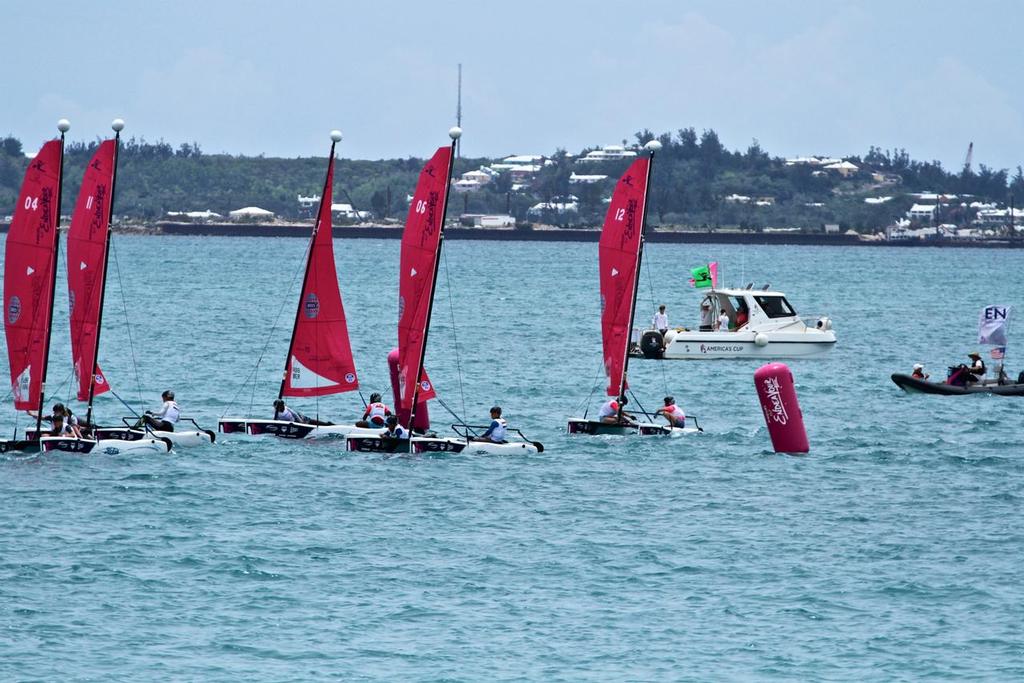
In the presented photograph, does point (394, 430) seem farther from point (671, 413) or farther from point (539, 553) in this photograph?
point (539, 553)

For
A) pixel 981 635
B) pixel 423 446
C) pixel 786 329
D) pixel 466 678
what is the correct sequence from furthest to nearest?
1. pixel 786 329
2. pixel 423 446
3. pixel 981 635
4. pixel 466 678

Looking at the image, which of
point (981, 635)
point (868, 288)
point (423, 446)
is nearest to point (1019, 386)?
point (423, 446)

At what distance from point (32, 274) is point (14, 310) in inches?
37.4

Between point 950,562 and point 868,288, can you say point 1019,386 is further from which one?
point 868,288

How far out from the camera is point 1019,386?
170ft

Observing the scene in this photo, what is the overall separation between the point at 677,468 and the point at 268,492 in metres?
8.90

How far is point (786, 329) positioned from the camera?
219ft

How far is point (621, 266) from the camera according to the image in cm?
4322

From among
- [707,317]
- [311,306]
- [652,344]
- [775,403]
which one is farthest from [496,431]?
[707,317]

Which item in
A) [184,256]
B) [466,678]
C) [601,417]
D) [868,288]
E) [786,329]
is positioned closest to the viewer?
[466,678]

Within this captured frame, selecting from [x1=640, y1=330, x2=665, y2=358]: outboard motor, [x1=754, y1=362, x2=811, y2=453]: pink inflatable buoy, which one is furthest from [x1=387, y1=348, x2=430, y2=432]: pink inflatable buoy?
[x1=640, y1=330, x2=665, y2=358]: outboard motor

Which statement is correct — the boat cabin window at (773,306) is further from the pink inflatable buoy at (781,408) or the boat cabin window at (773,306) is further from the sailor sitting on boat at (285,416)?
the sailor sitting on boat at (285,416)

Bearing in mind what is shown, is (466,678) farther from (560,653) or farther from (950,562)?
(950,562)

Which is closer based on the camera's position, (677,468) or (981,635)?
(981,635)
